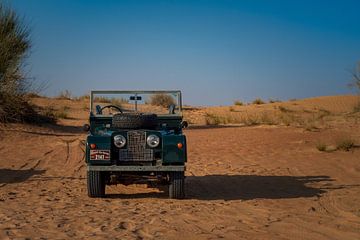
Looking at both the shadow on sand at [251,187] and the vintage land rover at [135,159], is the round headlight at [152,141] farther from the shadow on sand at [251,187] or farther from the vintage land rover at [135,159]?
the shadow on sand at [251,187]

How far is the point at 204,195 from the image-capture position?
8.21 meters

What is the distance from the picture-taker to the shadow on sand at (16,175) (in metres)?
9.54

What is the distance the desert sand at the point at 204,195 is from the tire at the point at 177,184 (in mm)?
178

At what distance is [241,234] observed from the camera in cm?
514

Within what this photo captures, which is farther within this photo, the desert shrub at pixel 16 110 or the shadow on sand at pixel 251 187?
the desert shrub at pixel 16 110

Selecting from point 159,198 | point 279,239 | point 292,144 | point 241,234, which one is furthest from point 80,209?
point 292,144

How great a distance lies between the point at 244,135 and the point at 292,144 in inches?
109

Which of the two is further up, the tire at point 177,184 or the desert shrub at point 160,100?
the desert shrub at point 160,100

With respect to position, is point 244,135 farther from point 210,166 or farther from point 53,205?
point 53,205

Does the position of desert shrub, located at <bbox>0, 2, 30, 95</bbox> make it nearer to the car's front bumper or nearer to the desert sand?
the desert sand

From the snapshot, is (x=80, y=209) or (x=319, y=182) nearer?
(x=80, y=209)

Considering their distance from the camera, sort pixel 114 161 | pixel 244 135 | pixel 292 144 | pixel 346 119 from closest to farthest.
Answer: pixel 114 161 < pixel 292 144 < pixel 244 135 < pixel 346 119

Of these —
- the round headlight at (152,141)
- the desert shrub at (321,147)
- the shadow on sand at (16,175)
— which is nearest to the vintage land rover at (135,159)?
the round headlight at (152,141)

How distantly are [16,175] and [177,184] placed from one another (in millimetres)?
4375
